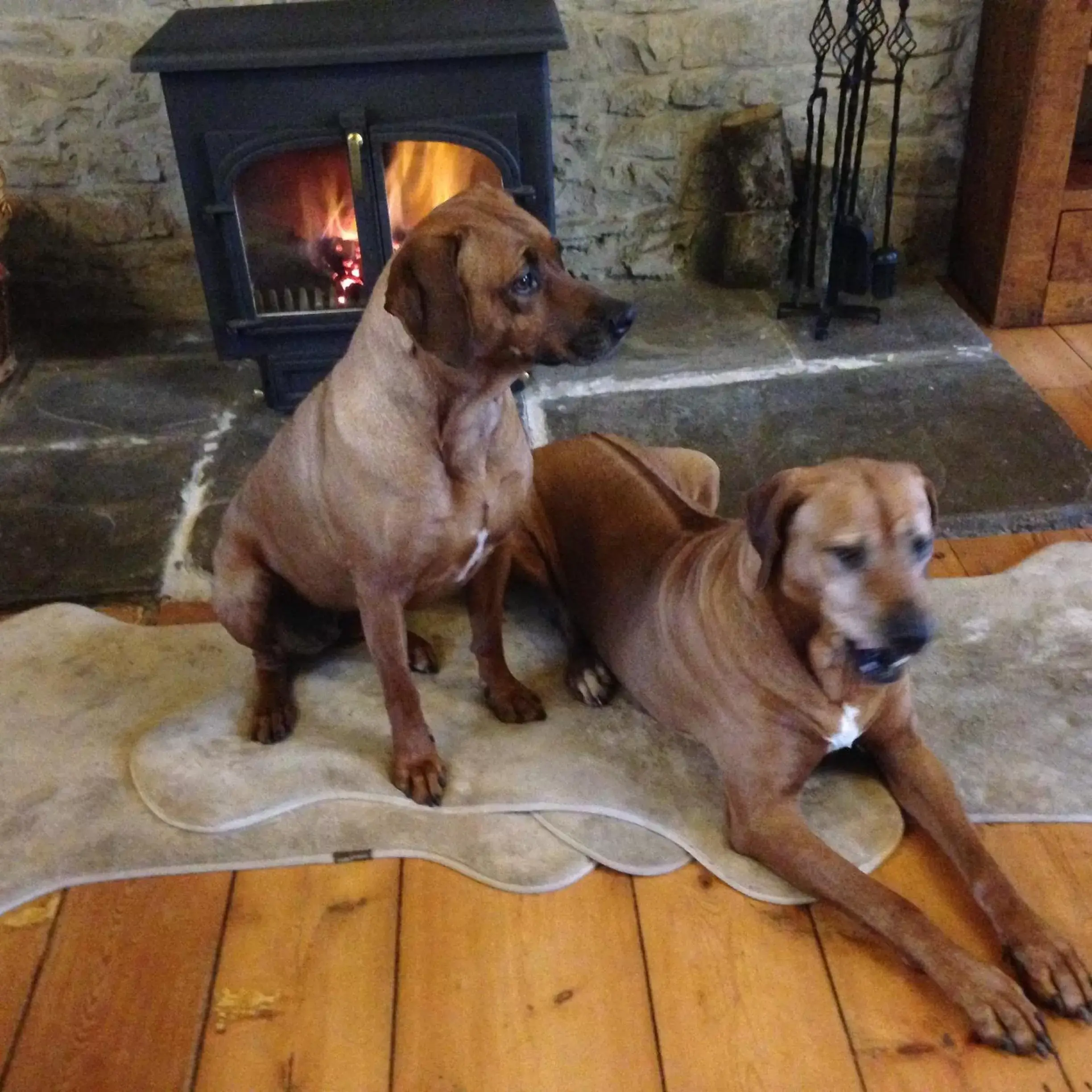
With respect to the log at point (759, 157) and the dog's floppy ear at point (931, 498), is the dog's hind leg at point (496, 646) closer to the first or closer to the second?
the dog's floppy ear at point (931, 498)

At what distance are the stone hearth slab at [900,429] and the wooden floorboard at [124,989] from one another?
1.47 meters

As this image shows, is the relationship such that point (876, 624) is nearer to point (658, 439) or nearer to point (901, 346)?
point (658, 439)

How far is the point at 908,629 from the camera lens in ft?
4.82

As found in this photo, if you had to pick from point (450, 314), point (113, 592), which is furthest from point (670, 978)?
point (113, 592)

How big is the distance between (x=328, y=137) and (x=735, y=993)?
7.16 ft

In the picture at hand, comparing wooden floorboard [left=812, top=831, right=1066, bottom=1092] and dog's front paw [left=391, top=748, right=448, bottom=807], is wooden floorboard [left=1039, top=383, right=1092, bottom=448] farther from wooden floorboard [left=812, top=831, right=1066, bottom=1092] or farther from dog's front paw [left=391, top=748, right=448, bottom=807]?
dog's front paw [left=391, top=748, right=448, bottom=807]

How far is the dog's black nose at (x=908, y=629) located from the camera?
4.81 feet

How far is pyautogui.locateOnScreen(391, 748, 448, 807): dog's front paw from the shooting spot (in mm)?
1854

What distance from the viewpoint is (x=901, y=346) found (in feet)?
10.6

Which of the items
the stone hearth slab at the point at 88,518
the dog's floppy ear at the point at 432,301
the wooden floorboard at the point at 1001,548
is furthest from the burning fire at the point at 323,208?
the wooden floorboard at the point at 1001,548

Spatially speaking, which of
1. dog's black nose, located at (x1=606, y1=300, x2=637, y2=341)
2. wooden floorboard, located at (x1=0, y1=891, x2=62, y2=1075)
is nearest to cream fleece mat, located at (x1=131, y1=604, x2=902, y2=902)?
wooden floorboard, located at (x1=0, y1=891, x2=62, y2=1075)

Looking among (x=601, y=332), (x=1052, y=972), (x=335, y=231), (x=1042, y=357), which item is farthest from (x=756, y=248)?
(x=1052, y=972)

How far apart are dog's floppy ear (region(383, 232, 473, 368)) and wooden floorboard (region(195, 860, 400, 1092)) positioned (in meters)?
0.85

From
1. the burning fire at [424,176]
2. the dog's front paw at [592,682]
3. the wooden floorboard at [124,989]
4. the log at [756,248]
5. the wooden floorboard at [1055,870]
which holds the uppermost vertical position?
the burning fire at [424,176]
